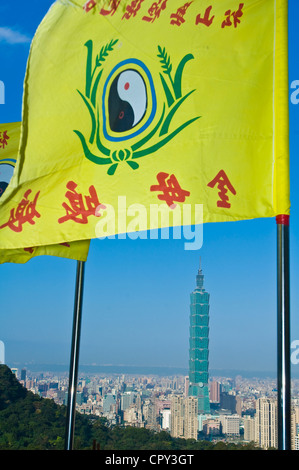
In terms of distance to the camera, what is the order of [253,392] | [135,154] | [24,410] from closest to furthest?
[135,154], [24,410], [253,392]

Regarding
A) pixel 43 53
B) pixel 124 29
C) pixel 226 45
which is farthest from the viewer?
pixel 43 53

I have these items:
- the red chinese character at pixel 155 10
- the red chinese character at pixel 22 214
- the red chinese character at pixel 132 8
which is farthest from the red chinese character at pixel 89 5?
the red chinese character at pixel 22 214

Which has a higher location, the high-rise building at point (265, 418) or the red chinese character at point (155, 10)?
the red chinese character at point (155, 10)

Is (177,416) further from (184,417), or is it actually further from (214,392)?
(214,392)

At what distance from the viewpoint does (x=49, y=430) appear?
270 inches

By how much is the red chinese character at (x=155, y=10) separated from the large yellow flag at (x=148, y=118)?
1 centimetres

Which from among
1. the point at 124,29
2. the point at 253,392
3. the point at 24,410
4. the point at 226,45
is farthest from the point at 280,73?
the point at 253,392

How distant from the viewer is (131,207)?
3072 mm

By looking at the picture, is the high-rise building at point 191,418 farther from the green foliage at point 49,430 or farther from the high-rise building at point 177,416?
the green foliage at point 49,430

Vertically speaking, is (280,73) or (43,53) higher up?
(43,53)

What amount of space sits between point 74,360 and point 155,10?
247 centimetres

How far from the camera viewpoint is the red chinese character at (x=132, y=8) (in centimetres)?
351
